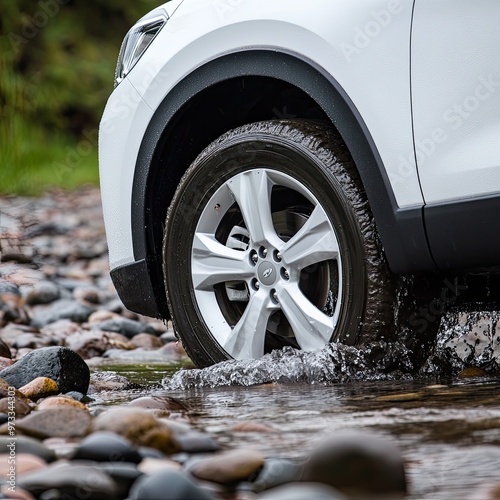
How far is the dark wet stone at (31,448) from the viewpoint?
5.54 ft

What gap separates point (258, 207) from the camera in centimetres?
295

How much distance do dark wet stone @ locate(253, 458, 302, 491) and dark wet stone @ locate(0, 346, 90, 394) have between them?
146 centimetres

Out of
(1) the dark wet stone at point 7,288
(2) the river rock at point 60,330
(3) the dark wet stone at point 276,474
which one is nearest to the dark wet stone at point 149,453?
(3) the dark wet stone at point 276,474

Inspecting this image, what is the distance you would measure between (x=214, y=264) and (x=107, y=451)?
1.50 meters

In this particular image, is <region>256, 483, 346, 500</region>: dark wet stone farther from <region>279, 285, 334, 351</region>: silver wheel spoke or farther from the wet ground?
<region>279, 285, 334, 351</region>: silver wheel spoke

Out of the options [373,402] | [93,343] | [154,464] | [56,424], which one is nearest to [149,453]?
[154,464]

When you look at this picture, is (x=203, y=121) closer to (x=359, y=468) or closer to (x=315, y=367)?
(x=315, y=367)

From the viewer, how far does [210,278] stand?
10.1ft

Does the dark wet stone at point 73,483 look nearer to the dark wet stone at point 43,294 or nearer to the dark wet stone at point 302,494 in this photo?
the dark wet stone at point 302,494

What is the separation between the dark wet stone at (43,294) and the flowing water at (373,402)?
2535 mm

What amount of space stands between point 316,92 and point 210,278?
73 cm

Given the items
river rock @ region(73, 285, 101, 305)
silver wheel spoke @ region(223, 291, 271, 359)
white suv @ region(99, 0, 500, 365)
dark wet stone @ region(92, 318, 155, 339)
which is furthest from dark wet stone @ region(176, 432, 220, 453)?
river rock @ region(73, 285, 101, 305)

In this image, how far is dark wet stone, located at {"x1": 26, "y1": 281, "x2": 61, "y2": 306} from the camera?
6008 mm

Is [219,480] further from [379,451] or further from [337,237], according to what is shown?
[337,237]
